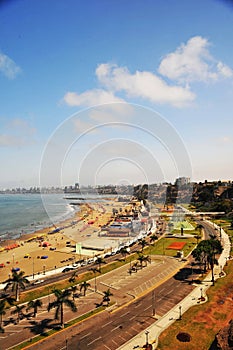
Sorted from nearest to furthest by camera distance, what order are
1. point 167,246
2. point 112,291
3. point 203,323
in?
point 203,323 < point 112,291 < point 167,246

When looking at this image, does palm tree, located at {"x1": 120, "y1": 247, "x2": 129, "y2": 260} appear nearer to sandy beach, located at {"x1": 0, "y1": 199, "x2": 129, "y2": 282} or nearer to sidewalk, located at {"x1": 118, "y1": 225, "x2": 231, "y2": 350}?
sandy beach, located at {"x1": 0, "y1": 199, "x2": 129, "y2": 282}

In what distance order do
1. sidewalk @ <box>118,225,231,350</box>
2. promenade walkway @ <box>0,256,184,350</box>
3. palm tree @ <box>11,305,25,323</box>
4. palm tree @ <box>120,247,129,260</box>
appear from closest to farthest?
sidewalk @ <box>118,225,231,350</box> < promenade walkway @ <box>0,256,184,350</box> < palm tree @ <box>11,305,25,323</box> < palm tree @ <box>120,247,129,260</box>

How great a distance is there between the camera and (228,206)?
8350cm

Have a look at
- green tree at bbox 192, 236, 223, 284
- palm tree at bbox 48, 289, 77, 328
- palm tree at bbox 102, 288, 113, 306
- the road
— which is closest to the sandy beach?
palm tree at bbox 102, 288, 113, 306

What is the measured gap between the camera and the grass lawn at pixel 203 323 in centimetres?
1972

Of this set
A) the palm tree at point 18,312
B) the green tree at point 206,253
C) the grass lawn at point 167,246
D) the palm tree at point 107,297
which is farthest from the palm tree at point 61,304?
the grass lawn at point 167,246

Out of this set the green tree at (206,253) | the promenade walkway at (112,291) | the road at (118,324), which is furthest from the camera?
the green tree at (206,253)

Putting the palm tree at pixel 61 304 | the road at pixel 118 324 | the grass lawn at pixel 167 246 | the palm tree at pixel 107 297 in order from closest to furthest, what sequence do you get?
the road at pixel 118 324
the palm tree at pixel 61 304
the palm tree at pixel 107 297
the grass lawn at pixel 167 246

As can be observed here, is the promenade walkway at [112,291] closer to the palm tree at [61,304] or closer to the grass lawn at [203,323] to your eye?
the palm tree at [61,304]

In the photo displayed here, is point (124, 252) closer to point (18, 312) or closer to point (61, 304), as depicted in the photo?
point (61, 304)

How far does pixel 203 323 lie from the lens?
22.3m

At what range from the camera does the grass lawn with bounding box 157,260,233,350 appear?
1972cm

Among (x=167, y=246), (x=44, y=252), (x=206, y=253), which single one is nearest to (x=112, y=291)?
(x=206, y=253)

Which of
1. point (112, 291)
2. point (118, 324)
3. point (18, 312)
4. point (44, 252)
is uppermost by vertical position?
point (18, 312)
